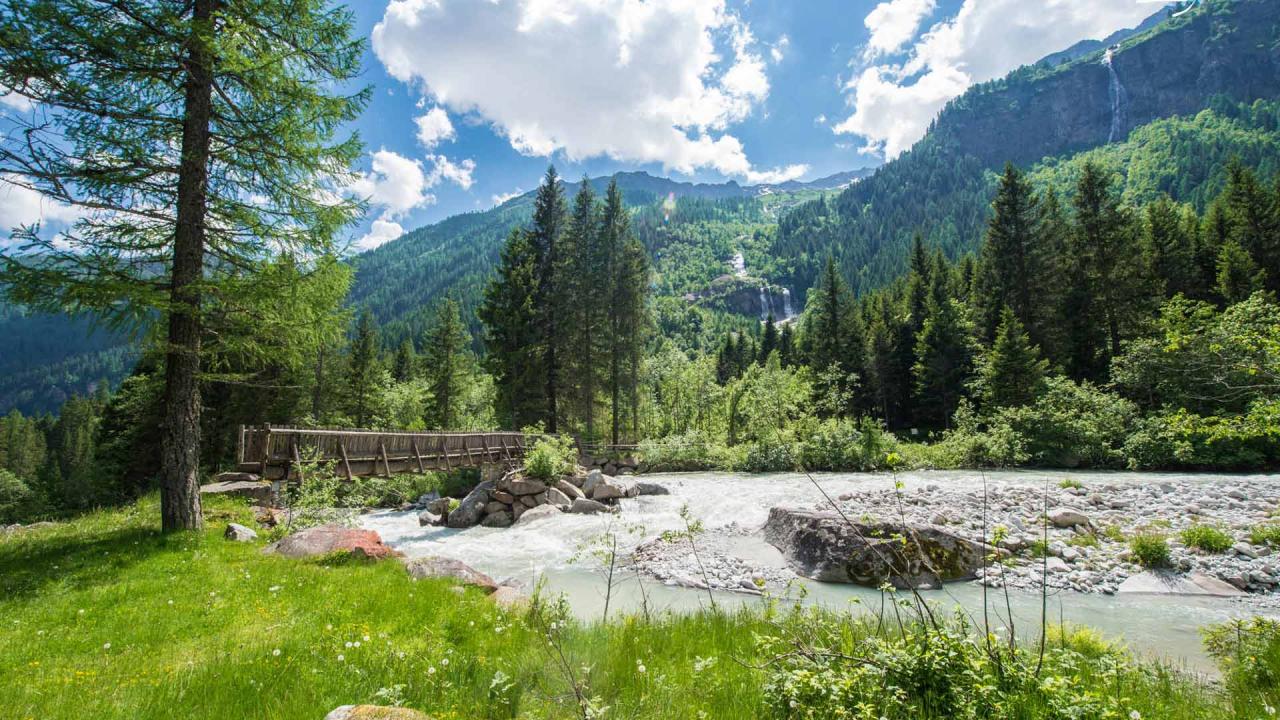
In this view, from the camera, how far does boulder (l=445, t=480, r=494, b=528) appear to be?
55.7 ft

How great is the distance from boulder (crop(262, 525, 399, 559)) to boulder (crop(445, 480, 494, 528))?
7.83 metres

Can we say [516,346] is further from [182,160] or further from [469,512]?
[182,160]

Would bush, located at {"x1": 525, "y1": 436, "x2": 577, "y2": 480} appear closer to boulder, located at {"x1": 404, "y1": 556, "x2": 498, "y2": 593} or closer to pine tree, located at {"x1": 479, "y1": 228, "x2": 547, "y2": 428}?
pine tree, located at {"x1": 479, "y1": 228, "x2": 547, "y2": 428}

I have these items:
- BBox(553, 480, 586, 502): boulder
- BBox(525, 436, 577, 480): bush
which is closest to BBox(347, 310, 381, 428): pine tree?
BBox(525, 436, 577, 480): bush

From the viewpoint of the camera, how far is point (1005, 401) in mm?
29797

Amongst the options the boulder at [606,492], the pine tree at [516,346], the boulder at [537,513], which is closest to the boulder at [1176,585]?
the boulder at [537,513]

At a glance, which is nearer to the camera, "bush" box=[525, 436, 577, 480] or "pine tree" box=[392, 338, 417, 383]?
"bush" box=[525, 436, 577, 480]

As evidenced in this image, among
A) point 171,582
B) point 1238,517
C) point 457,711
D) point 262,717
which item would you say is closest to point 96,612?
point 171,582

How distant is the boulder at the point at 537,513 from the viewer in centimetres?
1631

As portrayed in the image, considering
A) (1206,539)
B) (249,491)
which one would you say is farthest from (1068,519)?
(249,491)

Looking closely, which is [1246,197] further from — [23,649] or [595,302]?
[23,649]

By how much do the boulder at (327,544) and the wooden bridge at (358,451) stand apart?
9.07ft

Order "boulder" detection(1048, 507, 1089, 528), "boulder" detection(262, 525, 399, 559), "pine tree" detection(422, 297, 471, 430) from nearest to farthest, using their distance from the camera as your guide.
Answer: "boulder" detection(262, 525, 399, 559), "boulder" detection(1048, 507, 1089, 528), "pine tree" detection(422, 297, 471, 430)

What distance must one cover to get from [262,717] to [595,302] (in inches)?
1165
